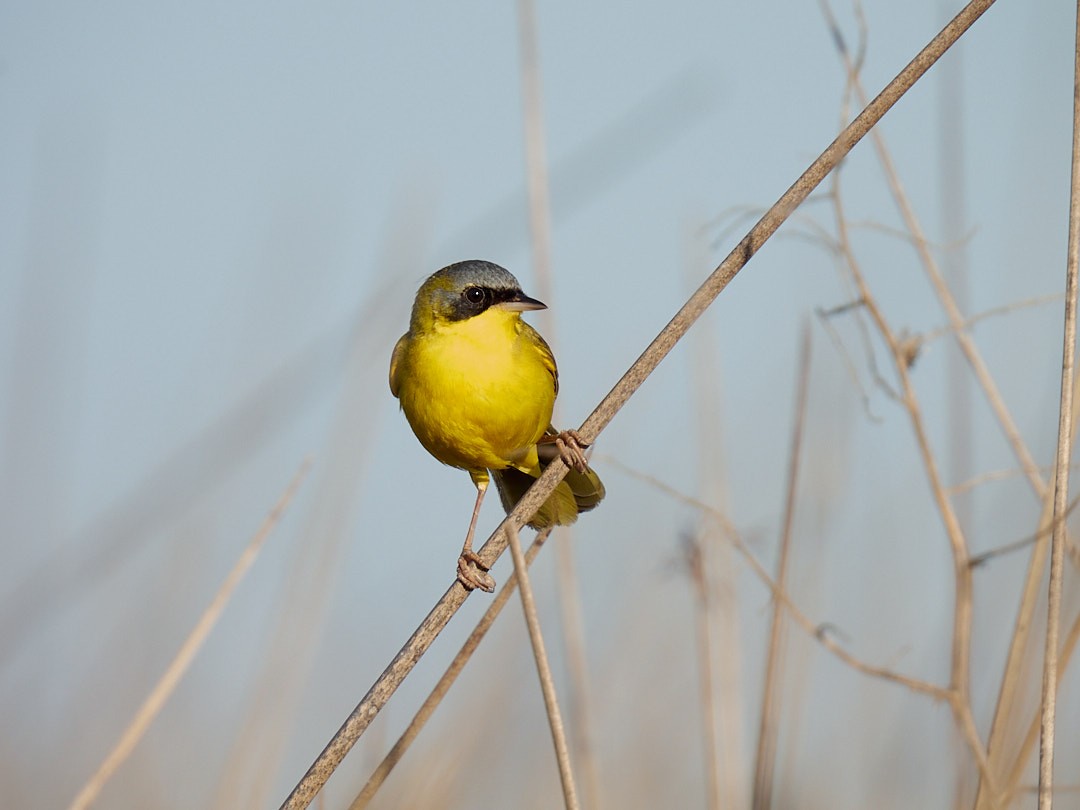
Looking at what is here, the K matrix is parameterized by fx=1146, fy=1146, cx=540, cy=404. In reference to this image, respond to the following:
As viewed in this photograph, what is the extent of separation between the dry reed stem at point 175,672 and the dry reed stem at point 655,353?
0.77 m

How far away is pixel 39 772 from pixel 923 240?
3.99 metres

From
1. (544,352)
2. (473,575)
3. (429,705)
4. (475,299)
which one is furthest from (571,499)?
(429,705)

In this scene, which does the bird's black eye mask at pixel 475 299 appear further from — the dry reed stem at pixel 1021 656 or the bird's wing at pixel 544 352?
the dry reed stem at pixel 1021 656

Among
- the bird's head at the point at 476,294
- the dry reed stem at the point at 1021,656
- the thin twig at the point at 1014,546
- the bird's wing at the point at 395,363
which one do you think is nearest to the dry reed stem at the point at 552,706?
the dry reed stem at the point at 1021,656

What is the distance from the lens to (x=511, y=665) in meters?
3.86

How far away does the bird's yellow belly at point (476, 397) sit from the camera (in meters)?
3.25

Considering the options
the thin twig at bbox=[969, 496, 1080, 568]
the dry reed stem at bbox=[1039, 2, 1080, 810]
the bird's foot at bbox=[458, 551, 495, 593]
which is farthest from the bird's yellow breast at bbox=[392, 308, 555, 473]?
the dry reed stem at bbox=[1039, 2, 1080, 810]

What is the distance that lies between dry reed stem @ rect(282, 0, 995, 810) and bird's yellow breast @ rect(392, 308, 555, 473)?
939mm

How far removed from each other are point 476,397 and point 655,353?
1.09 m

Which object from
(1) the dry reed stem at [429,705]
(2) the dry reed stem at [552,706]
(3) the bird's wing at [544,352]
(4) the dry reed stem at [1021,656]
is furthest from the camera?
(3) the bird's wing at [544,352]

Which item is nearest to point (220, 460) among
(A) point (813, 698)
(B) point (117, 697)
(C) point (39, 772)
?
(B) point (117, 697)

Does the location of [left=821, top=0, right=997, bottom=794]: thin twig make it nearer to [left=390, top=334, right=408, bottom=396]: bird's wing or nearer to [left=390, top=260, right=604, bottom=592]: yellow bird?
[left=390, top=260, right=604, bottom=592]: yellow bird

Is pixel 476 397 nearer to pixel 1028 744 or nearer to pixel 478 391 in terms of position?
pixel 478 391

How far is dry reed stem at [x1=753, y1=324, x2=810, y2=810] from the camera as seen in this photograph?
2.85m
